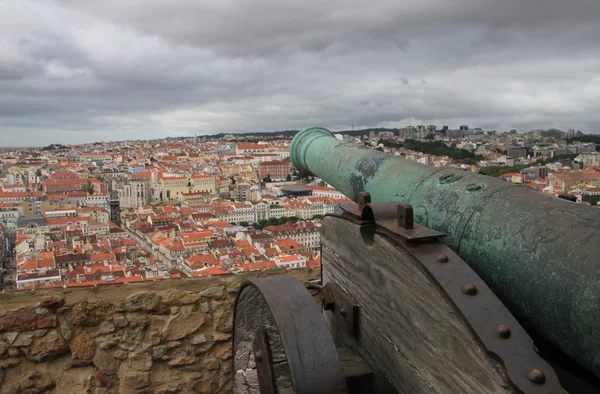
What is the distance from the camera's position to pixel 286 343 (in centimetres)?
86

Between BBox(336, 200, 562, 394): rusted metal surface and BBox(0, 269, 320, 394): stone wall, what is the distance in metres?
1.06

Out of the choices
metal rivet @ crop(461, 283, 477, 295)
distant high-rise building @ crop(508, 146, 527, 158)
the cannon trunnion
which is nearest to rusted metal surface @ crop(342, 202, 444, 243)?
the cannon trunnion

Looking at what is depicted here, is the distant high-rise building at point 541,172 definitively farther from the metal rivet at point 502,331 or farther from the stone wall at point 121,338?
the metal rivet at point 502,331

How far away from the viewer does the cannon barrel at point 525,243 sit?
0.64m

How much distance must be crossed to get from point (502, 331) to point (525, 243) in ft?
0.46

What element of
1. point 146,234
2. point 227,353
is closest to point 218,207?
point 146,234

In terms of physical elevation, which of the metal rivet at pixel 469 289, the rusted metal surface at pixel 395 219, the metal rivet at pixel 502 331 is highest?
the rusted metal surface at pixel 395 219

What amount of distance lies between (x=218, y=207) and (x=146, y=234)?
744cm

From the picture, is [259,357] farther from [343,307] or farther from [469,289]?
[469,289]

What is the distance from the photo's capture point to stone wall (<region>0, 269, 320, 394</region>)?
154 centimetres

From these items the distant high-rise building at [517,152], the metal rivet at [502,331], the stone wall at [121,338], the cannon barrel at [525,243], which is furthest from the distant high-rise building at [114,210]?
the metal rivet at [502,331]

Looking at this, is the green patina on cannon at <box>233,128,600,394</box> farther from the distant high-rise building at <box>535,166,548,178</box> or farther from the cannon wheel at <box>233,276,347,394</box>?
the distant high-rise building at <box>535,166,548,178</box>

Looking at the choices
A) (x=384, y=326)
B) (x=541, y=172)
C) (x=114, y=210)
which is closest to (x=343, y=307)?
(x=384, y=326)

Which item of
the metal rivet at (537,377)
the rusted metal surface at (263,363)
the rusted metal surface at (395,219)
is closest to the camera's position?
the metal rivet at (537,377)
